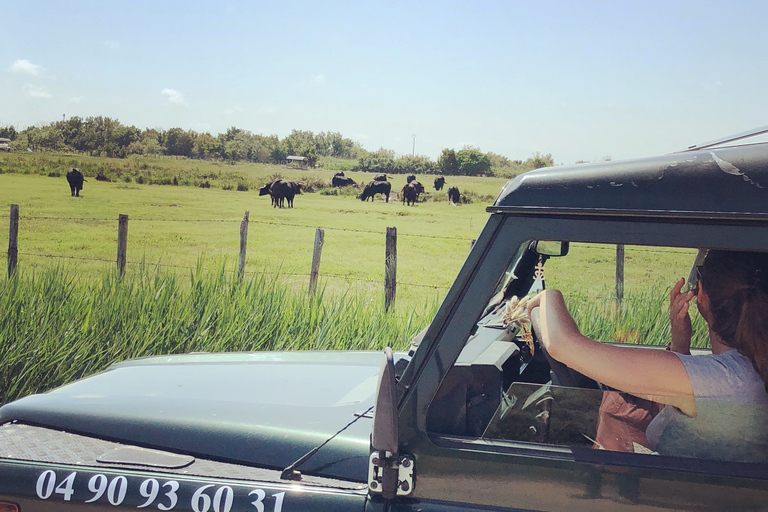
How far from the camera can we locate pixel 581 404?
4.94 feet

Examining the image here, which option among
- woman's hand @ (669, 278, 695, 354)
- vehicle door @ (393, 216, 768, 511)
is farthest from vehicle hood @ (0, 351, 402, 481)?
woman's hand @ (669, 278, 695, 354)

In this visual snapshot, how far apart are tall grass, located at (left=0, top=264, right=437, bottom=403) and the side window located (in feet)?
16.3

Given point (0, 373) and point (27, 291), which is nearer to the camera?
point (0, 373)

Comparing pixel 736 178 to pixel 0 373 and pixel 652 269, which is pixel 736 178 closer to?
pixel 652 269

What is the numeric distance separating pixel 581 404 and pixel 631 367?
0.55 feet

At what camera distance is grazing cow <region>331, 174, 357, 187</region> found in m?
36.5

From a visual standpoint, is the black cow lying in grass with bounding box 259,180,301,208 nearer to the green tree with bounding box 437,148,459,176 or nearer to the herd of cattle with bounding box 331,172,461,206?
the herd of cattle with bounding box 331,172,461,206

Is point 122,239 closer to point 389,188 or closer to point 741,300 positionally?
point 741,300

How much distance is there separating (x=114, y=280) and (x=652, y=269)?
6.33 metres

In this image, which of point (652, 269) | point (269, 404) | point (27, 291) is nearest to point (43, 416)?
point (269, 404)

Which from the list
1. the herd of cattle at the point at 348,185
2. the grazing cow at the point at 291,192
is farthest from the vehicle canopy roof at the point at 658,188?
the grazing cow at the point at 291,192

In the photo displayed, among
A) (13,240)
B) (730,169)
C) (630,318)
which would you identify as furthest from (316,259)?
(730,169)

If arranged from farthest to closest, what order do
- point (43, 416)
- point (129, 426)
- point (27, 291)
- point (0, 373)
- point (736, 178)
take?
point (27, 291) < point (0, 373) < point (43, 416) < point (129, 426) < point (736, 178)

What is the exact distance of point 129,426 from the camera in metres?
1.74
